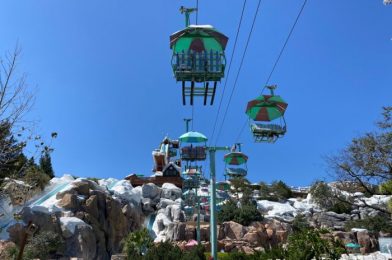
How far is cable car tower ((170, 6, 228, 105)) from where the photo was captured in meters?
12.1

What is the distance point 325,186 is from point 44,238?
97.7 ft

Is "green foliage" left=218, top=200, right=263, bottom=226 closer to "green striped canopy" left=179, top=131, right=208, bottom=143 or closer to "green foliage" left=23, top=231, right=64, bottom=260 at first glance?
"green foliage" left=23, top=231, right=64, bottom=260

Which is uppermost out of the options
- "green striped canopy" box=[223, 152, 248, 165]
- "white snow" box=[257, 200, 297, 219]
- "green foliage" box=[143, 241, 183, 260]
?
"green striped canopy" box=[223, 152, 248, 165]

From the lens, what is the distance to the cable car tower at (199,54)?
39.6ft

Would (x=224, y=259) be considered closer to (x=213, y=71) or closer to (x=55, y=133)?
(x=213, y=71)

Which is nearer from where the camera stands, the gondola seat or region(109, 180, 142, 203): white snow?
the gondola seat

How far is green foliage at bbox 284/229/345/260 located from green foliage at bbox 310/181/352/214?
81.5ft

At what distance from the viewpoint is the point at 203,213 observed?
4612 centimetres

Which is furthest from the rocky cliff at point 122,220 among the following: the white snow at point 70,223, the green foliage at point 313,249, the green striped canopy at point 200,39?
the green striped canopy at point 200,39

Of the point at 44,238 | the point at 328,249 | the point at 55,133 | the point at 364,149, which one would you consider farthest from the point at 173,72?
the point at 44,238

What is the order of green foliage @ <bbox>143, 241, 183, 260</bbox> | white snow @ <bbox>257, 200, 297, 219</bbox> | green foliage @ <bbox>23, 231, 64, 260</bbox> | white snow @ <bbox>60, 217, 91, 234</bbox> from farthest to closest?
1. white snow @ <bbox>257, 200, 297, 219</bbox>
2. white snow @ <bbox>60, 217, 91, 234</bbox>
3. green foliage @ <bbox>23, 231, 64, 260</bbox>
4. green foliage @ <bbox>143, 241, 183, 260</bbox>

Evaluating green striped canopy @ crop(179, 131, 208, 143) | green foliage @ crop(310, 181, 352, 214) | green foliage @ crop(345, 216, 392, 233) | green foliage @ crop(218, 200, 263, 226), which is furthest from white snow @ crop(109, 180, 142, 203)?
green striped canopy @ crop(179, 131, 208, 143)

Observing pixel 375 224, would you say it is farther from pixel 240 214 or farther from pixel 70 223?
pixel 70 223

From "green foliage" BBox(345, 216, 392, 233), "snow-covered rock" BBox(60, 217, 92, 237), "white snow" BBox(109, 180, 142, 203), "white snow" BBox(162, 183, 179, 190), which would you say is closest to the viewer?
"snow-covered rock" BBox(60, 217, 92, 237)
